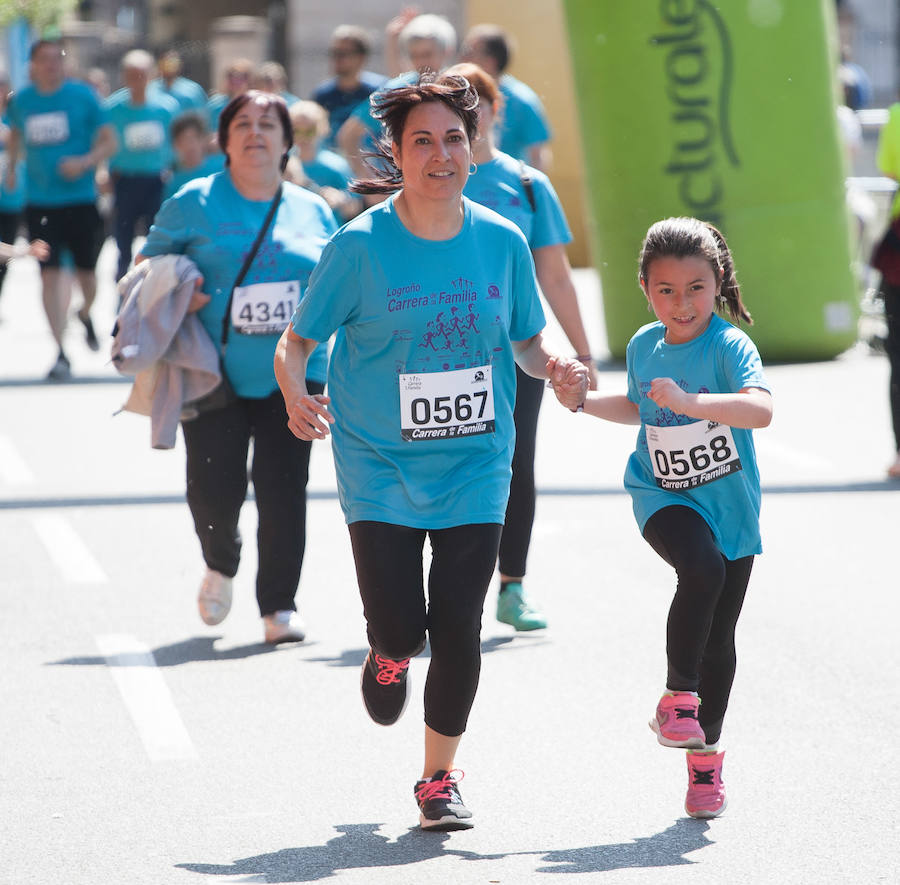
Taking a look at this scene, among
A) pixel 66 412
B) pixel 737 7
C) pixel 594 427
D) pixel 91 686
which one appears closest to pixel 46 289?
pixel 66 412

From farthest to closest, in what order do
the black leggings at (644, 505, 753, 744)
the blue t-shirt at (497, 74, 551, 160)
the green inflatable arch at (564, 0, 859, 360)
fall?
the green inflatable arch at (564, 0, 859, 360) < the blue t-shirt at (497, 74, 551, 160) < the black leggings at (644, 505, 753, 744)

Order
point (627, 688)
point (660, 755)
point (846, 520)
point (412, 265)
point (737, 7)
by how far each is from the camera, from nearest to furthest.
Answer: point (412, 265) → point (660, 755) → point (627, 688) → point (846, 520) → point (737, 7)

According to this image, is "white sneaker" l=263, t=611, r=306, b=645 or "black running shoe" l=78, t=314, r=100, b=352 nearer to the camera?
"white sneaker" l=263, t=611, r=306, b=645

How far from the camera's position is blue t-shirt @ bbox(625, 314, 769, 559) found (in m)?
4.62

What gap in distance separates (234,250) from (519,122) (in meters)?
3.15

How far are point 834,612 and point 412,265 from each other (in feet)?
9.87

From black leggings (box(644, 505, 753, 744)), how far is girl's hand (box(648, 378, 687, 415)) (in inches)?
13.8

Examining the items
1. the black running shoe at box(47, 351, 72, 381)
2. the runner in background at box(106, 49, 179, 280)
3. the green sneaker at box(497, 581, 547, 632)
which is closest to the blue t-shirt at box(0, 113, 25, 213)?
the runner in background at box(106, 49, 179, 280)

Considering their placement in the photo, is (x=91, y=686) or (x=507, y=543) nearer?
(x=91, y=686)

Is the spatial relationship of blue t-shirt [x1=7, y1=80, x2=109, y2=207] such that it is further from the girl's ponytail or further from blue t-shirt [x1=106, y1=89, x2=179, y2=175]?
the girl's ponytail

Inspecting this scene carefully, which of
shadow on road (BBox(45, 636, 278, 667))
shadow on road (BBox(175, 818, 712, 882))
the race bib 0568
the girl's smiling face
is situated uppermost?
the girl's smiling face

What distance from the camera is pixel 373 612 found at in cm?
467

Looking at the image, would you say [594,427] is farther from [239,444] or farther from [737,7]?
[239,444]

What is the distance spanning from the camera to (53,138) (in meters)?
14.1
